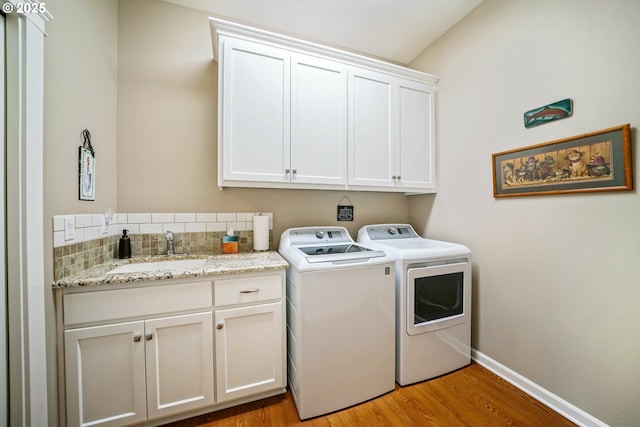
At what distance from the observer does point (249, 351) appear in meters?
1.38

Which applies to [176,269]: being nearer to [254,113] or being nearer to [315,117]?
[254,113]

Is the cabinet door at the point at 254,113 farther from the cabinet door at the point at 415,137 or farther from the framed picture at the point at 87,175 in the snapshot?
the cabinet door at the point at 415,137

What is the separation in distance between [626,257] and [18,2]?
9.54ft

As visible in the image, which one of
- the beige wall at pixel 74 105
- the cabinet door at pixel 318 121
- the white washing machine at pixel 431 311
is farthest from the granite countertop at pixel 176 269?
the white washing machine at pixel 431 311

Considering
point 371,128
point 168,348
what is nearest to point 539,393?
point 371,128

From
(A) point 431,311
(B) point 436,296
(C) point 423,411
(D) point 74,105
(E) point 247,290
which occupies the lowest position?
(C) point 423,411

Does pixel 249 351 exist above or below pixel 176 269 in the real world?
below

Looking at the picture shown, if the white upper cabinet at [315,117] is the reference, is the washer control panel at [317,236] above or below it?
below

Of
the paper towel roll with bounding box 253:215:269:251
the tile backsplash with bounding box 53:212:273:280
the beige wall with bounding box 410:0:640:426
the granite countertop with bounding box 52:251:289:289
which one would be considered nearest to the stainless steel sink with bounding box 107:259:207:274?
the granite countertop with bounding box 52:251:289:289

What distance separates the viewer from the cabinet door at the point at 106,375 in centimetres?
111

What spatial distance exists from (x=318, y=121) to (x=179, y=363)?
1.77 meters

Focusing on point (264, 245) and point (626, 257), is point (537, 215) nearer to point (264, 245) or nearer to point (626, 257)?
point (626, 257)

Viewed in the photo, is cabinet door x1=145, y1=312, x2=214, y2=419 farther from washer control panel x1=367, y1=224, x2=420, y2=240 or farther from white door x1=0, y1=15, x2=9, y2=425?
washer control panel x1=367, y1=224, x2=420, y2=240

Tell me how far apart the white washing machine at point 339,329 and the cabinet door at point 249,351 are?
4.5 inches
